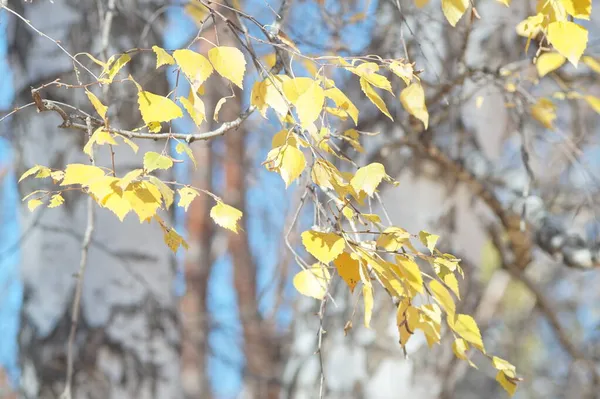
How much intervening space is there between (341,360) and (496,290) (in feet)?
5.45

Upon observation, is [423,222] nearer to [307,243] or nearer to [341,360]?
[341,360]

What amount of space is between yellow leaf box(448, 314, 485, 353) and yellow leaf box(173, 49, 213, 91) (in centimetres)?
35

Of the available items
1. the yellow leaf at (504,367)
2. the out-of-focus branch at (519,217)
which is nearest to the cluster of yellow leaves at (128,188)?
the yellow leaf at (504,367)

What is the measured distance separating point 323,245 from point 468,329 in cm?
22

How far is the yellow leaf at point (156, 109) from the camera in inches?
24.2

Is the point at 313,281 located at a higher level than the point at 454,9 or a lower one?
lower

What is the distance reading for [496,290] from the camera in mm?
3092

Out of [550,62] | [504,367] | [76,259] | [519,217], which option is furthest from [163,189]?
[519,217]

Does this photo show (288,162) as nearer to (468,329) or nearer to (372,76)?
(372,76)

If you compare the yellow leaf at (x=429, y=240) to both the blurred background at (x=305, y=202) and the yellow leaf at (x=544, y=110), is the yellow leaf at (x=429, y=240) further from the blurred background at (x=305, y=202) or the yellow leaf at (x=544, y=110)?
the yellow leaf at (x=544, y=110)

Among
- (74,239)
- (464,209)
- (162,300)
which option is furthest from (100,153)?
(464,209)

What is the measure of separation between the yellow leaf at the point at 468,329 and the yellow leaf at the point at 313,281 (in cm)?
14

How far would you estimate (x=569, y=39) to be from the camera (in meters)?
0.67

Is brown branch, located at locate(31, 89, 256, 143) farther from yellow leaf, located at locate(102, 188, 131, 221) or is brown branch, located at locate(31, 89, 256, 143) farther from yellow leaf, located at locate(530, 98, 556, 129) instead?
yellow leaf, located at locate(530, 98, 556, 129)
